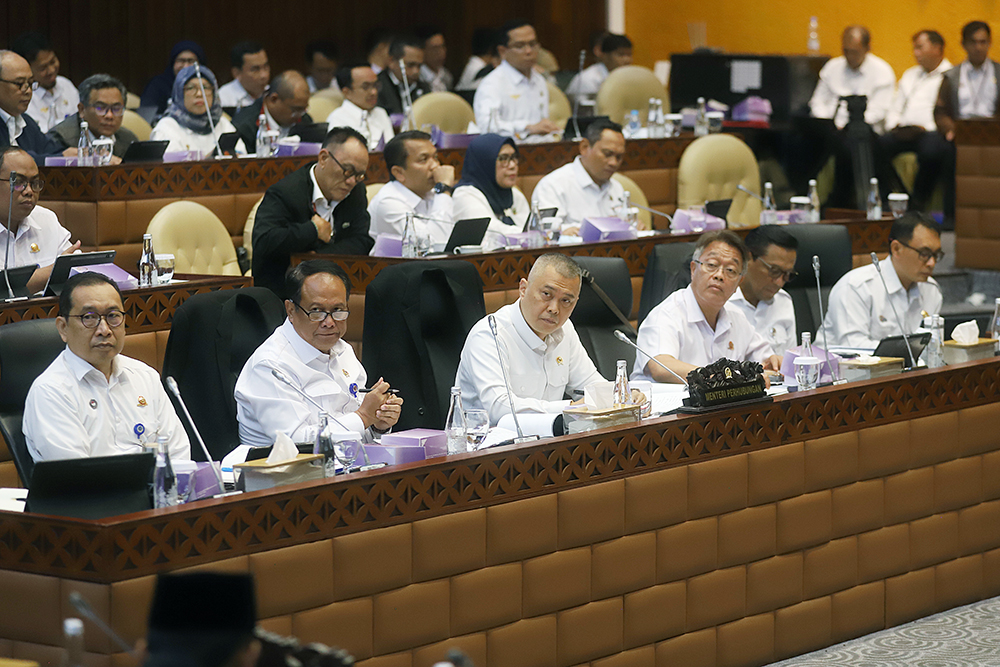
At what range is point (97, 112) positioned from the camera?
6797 millimetres

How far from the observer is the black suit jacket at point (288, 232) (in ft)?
18.5

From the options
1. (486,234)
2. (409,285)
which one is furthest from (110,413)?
(486,234)

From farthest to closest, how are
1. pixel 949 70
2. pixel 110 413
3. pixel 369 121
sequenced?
1. pixel 949 70
2. pixel 369 121
3. pixel 110 413

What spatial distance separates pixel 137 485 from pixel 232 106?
232 inches

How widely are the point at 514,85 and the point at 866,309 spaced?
392 cm

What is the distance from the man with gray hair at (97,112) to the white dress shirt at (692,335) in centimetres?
284

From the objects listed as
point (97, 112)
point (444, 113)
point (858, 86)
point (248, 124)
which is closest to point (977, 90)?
point (858, 86)

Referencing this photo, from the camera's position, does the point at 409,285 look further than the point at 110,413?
Yes

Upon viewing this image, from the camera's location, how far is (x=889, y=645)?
419 cm

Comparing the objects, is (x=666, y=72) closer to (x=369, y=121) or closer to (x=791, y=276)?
(x=369, y=121)

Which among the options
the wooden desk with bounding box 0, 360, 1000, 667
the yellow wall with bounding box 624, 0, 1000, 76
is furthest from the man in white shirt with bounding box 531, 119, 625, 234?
the yellow wall with bounding box 624, 0, 1000, 76

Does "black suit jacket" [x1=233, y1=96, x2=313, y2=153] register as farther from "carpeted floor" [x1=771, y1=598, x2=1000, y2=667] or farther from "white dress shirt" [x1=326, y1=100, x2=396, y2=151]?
"carpeted floor" [x1=771, y1=598, x2=1000, y2=667]

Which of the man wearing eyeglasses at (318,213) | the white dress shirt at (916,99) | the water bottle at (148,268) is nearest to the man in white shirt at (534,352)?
the water bottle at (148,268)

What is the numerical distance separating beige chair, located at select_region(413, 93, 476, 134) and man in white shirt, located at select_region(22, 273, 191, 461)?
455 cm
